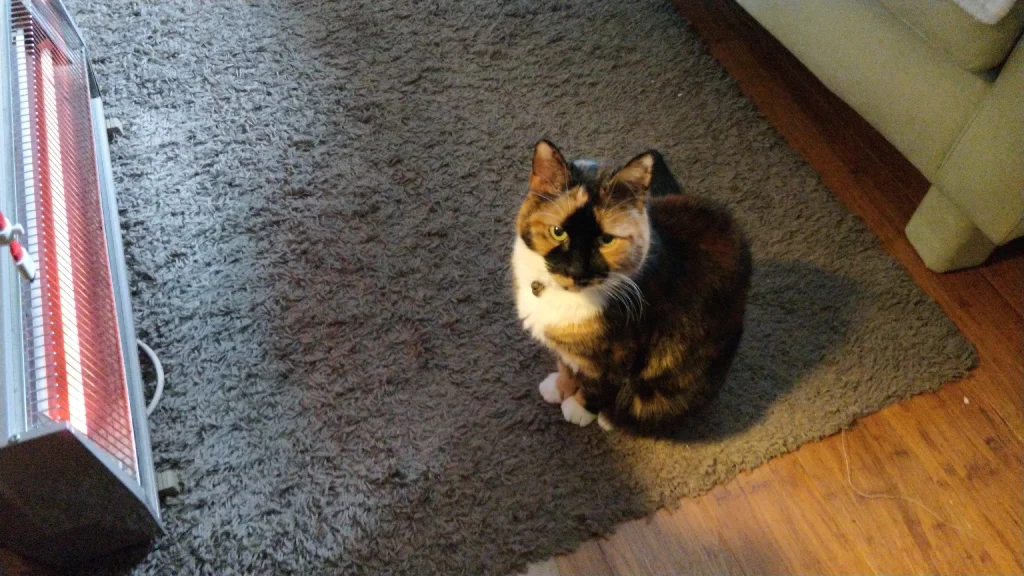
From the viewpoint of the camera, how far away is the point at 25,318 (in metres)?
0.87

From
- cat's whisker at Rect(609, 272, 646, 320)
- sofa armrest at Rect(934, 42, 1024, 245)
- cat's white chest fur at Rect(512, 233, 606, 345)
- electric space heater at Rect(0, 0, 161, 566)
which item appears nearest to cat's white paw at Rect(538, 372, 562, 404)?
cat's white chest fur at Rect(512, 233, 606, 345)

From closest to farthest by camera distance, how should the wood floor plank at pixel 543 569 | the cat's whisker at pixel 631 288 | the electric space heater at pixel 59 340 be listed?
the electric space heater at pixel 59 340
the cat's whisker at pixel 631 288
the wood floor plank at pixel 543 569

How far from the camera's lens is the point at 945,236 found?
55.1 inches

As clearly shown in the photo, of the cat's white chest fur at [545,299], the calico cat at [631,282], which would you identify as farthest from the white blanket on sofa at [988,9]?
the cat's white chest fur at [545,299]

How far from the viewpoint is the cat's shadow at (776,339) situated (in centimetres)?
126

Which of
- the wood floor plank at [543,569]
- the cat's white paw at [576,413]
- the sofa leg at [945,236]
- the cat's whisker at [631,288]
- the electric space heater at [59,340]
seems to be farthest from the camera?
the sofa leg at [945,236]

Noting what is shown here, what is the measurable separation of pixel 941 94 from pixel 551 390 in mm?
880

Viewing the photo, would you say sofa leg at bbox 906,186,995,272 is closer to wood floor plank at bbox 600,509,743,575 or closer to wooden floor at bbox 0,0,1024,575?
wooden floor at bbox 0,0,1024,575

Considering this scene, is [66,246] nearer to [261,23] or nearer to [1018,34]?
[261,23]

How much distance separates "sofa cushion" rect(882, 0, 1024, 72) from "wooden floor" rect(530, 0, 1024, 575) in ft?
1.55

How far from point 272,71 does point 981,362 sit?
1722 mm

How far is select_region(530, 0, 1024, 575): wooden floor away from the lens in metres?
1.13

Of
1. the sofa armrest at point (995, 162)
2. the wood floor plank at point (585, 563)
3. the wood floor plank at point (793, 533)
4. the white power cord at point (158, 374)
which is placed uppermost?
the sofa armrest at point (995, 162)

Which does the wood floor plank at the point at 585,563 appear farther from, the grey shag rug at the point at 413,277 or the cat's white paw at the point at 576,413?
the cat's white paw at the point at 576,413
